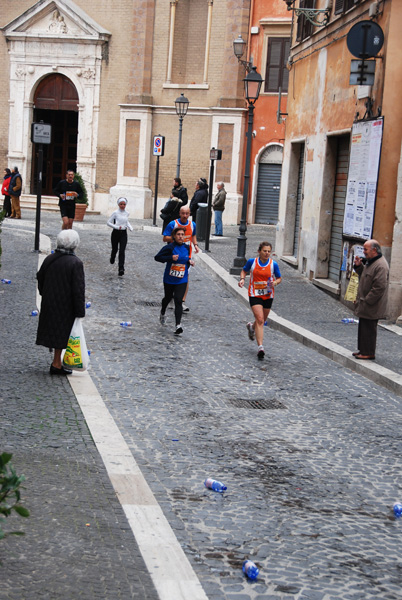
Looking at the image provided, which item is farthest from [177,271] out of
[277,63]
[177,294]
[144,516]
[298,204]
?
[277,63]

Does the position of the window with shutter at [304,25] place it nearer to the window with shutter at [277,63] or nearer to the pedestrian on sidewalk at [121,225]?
the pedestrian on sidewalk at [121,225]

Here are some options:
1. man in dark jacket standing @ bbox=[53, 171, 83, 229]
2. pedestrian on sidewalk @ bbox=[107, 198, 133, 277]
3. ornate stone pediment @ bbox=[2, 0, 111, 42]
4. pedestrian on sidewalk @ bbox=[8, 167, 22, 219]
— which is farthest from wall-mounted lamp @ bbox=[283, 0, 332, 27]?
ornate stone pediment @ bbox=[2, 0, 111, 42]

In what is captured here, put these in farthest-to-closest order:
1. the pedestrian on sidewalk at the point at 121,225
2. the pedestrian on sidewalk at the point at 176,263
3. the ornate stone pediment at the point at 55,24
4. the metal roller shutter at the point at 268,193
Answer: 1. the ornate stone pediment at the point at 55,24
2. the metal roller shutter at the point at 268,193
3. the pedestrian on sidewalk at the point at 121,225
4. the pedestrian on sidewalk at the point at 176,263

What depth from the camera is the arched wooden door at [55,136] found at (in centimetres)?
3647

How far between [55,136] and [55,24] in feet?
15.1

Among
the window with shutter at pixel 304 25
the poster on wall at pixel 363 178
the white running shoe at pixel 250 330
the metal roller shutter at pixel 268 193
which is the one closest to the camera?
the white running shoe at pixel 250 330

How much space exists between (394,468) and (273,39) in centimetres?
2834

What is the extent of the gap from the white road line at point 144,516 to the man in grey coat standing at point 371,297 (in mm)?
4224

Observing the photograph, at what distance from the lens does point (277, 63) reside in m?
33.2

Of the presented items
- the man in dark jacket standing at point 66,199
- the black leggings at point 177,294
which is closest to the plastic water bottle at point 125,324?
the black leggings at point 177,294

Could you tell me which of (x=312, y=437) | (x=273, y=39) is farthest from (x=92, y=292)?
(x=273, y=39)

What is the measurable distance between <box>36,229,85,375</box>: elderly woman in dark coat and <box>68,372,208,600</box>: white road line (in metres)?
1.21

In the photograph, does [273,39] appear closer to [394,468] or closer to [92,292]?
[92,292]

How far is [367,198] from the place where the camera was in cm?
1498
